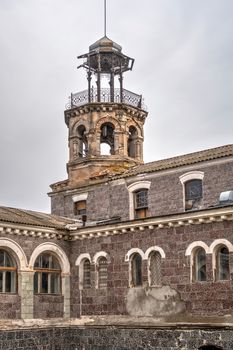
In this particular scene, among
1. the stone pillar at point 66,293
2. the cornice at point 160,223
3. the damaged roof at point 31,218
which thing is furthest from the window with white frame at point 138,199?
the stone pillar at point 66,293

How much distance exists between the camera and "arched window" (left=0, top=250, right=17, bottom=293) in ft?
82.3

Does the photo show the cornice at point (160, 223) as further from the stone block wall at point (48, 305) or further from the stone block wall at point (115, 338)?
the stone block wall at point (115, 338)

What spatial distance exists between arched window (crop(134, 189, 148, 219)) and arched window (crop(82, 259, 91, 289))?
3493 millimetres

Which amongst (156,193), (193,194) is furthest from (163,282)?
(156,193)

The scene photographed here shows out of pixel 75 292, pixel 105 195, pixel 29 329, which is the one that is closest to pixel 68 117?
pixel 105 195

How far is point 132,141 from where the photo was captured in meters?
34.9

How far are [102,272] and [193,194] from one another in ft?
17.4

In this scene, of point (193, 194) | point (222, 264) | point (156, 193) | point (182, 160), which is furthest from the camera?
point (182, 160)

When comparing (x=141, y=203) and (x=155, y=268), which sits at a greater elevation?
(x=141, y=203)

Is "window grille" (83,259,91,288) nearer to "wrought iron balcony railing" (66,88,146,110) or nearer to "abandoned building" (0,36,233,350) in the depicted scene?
"abandoned building" (0,36,233,350)

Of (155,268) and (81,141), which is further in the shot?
(81,141)

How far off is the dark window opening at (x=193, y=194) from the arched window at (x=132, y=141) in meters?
7.34

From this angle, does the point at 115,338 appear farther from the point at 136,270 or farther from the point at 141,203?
the point at 141,203

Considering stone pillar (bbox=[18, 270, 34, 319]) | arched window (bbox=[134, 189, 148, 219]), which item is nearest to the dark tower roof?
arched window (bbox=[134, 189, 148, 219])
